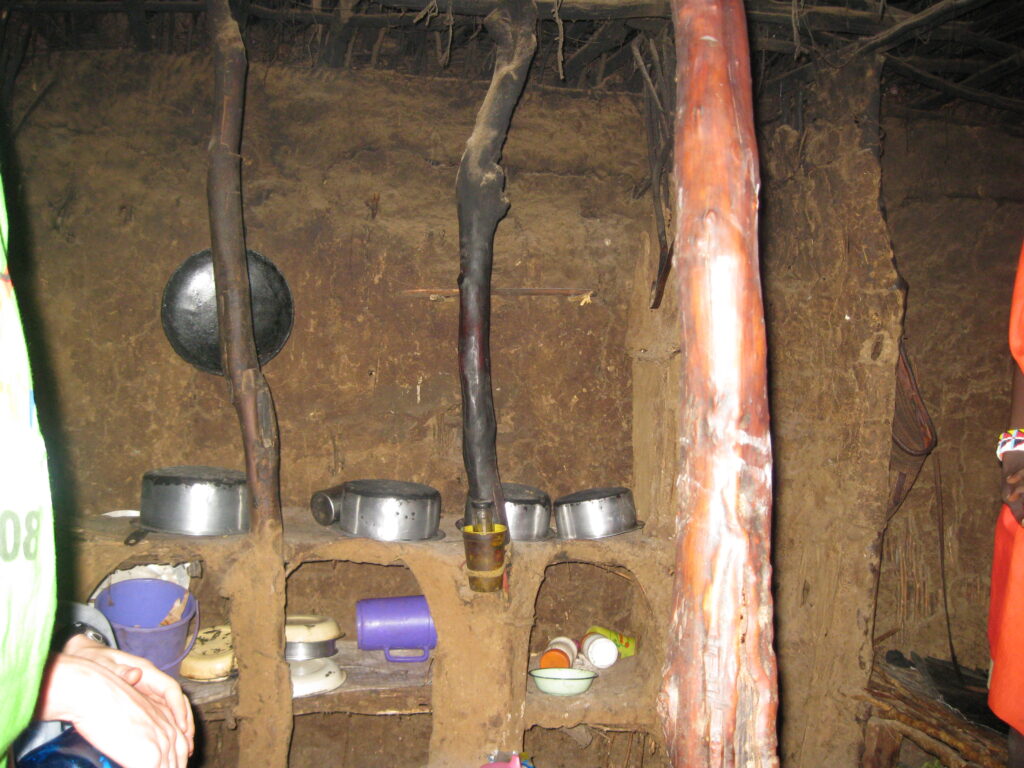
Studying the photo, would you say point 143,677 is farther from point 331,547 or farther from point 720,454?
point 331,547

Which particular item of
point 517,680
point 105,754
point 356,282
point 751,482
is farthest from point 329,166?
point 105,754

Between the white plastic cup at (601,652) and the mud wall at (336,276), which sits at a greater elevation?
the mud wall at (336,276)

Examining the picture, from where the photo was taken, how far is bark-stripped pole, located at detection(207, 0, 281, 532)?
3209 millimetres

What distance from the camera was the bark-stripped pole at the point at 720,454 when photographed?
1476mm

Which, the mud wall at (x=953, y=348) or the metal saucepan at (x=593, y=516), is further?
the mud wall at (x=953, y=348)

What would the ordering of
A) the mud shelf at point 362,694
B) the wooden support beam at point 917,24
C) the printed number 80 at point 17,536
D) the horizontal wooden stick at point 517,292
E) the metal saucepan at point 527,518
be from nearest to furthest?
the printed number 80 at point 17,536
the wooden support beam at point 917,24
the mud shelf at point 362,694
the metal saucepan at point 527,518
the horizontal wooden stick at point 517,292

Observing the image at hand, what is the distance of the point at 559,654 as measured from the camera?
391 centimetres

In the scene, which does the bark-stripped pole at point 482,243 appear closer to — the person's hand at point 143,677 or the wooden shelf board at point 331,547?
the wooden shelf board at point 331,547

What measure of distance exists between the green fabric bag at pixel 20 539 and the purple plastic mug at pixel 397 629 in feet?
10.8

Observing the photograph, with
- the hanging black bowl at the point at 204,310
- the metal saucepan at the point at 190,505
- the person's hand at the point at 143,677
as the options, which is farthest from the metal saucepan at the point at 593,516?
the person's hand at the point at 143,677

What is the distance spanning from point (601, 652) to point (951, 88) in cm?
375

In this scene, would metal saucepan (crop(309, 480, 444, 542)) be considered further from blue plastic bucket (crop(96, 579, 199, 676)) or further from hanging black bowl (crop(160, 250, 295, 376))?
hanging black bowl (crop(160, 250, 295, 376))

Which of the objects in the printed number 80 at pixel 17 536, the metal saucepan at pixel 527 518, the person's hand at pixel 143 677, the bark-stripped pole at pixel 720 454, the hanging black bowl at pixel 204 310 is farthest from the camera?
the hanging black bowl at pixel 204 310

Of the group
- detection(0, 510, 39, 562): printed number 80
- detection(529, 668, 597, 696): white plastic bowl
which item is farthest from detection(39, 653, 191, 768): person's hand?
detection(529, 668, 597, 696): white plastic bowl
